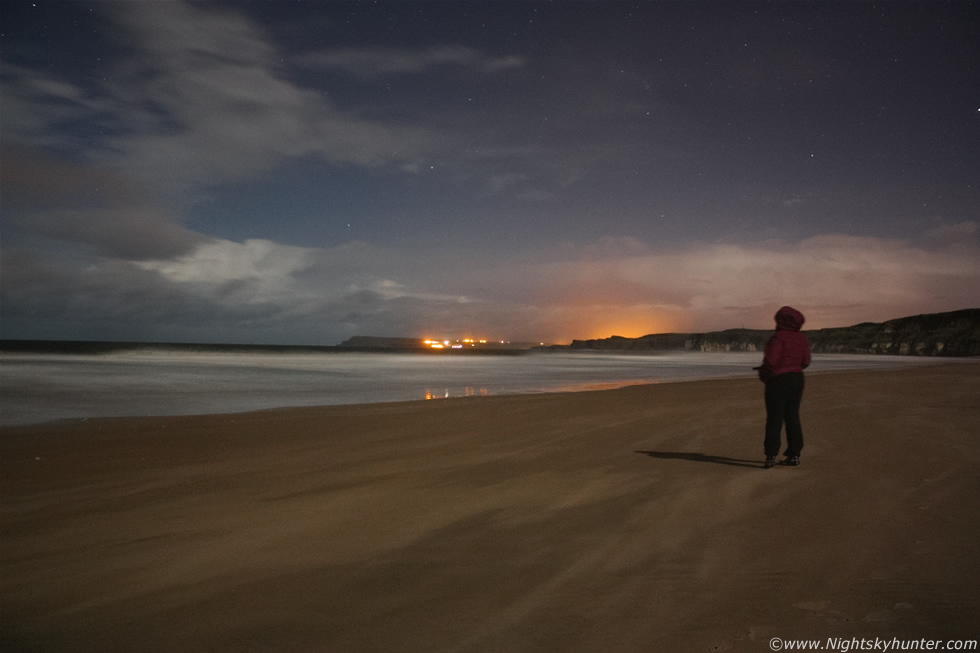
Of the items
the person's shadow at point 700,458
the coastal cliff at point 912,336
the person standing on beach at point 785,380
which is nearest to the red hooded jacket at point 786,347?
the person standing on beach at point 785,380

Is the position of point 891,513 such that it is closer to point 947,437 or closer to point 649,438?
point 649,438

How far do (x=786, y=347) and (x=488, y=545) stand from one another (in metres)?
4.57

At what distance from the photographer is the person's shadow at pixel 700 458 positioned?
24.3ft

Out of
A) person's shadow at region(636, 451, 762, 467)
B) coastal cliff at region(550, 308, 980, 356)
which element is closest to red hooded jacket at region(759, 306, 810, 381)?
person's shadow at region(636, 451, 762, 467)

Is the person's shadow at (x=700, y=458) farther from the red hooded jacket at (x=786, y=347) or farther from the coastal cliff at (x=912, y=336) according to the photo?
the coastal cliff at (x=912, y=336)

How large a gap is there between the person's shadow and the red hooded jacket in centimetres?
105

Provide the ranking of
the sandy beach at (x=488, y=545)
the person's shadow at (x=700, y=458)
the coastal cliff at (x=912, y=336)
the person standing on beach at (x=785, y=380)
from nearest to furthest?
the sandy beach at (x=488, y=545) → the person standing on beach at (x=785, y=380) → the person's shadow at (x=700, y=458) → the coastal cliff at (x=912, y=336)

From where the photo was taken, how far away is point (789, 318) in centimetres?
718

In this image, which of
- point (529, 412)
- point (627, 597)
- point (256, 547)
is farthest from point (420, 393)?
point (627, 597)

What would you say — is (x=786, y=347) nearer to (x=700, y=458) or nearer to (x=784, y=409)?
(x=784, y=409)

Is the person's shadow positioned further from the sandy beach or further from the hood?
the hood

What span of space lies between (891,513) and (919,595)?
6.11ft

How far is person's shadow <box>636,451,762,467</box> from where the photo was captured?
7.41 meters

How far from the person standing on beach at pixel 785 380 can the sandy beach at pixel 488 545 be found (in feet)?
1.15
